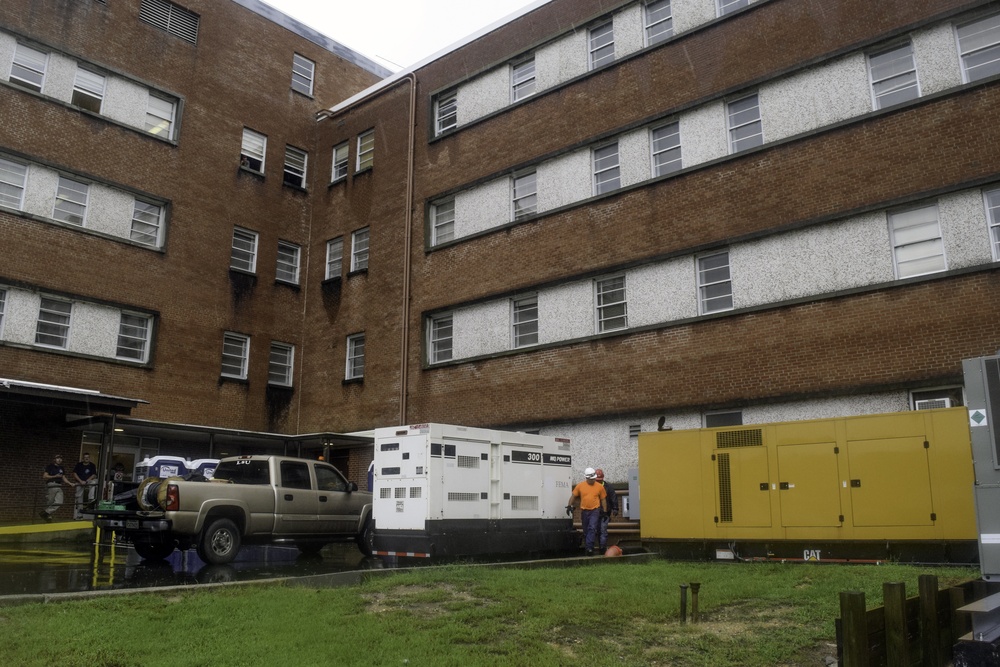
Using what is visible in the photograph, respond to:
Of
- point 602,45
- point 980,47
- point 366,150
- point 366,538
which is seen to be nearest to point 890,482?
point 980,47

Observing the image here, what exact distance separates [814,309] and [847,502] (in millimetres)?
4952

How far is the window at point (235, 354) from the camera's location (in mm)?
27427

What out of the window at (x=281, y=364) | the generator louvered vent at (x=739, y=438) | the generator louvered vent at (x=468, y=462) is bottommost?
the generator louvered vent at (x=468, y=462)

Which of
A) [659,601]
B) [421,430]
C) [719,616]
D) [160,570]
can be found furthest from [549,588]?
[160,570]

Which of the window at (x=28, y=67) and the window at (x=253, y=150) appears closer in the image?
the window at (x=28, y=67)

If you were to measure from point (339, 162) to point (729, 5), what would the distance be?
1532 centimetres

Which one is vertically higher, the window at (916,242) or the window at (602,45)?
the window at (602,45)

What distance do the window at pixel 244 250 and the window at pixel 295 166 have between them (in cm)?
280

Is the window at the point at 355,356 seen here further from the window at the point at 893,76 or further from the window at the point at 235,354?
the window at the point at 893,76

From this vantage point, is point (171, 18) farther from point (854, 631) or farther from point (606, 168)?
point (854, 631)

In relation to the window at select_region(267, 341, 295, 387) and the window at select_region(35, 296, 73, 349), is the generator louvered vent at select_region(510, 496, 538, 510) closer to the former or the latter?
the window at select_region(267, 341, 295, 387)

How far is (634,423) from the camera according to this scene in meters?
20.3

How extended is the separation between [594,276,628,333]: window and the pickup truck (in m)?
7.60

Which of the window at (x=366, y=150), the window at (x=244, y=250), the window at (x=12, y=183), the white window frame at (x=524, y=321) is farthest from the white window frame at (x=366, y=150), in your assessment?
the window at (x=12, y=183)
